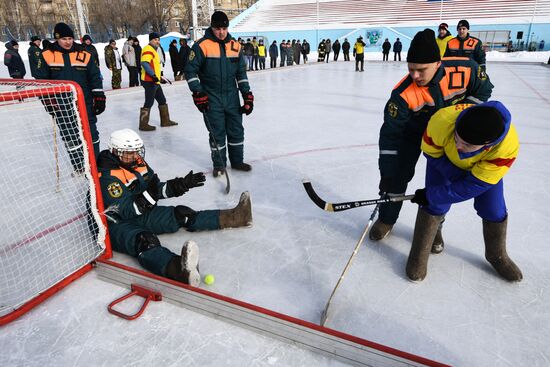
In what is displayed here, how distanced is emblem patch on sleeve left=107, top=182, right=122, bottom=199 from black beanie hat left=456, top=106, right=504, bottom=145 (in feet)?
6.20

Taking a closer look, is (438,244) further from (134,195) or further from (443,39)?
(443,39)

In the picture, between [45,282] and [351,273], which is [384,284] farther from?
[45,282]

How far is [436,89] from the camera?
214 centimetres

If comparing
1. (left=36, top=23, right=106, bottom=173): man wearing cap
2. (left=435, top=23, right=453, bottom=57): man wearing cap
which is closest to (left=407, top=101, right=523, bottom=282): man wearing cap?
(left=36, top=23, right=106, bottom=173): man wearing cap

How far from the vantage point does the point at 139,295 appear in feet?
6.72

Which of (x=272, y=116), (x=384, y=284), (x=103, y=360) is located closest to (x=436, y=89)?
(x=384, y=284)

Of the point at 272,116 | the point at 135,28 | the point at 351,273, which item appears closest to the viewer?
the point at 351,273

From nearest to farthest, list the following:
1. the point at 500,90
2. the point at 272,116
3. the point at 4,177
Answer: the point at 4,177, the point at 272,116, the point at 500,90

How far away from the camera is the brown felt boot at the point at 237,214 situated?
267 cm

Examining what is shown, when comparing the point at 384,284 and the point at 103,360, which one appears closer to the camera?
the point at 103,360

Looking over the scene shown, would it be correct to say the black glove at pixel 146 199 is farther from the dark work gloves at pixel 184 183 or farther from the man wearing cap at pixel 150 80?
the man wearing cap at pixel 150 80

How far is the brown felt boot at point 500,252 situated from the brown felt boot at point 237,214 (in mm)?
1458

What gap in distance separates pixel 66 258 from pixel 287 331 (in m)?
1.48

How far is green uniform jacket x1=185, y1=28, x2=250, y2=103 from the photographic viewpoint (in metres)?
3.44
